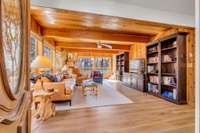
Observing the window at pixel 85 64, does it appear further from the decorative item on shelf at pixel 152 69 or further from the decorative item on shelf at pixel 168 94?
the decorative item on shelf at pixel 168 94

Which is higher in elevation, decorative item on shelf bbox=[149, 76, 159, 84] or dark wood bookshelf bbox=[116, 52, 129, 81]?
dark wood bookshelf bbox=[116, 52, 129, 81]

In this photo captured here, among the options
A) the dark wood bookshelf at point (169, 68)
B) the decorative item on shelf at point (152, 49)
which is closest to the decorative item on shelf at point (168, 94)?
the dark wood bookshelf at point (169, 68)

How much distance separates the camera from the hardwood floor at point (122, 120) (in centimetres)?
266

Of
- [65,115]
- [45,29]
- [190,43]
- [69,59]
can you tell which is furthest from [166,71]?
[69,59]

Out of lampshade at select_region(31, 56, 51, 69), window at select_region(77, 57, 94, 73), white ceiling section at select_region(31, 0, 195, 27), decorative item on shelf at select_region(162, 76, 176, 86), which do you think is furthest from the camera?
window at select_region(77, 57, 94, 73)

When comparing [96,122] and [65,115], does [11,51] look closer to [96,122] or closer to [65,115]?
[96,122]

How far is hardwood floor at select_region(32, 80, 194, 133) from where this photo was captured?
266 centimetres

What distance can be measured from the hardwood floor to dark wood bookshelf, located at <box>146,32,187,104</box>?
0.72m

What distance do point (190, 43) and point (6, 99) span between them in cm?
491

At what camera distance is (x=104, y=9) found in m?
2.98

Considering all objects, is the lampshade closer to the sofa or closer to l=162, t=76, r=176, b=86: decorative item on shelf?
the sofa

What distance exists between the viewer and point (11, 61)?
1013 mm

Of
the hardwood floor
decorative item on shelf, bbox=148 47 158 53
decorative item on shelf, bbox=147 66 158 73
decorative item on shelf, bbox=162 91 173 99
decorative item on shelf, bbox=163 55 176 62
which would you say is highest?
decorative item on shelf, bbox=148 47 158 53

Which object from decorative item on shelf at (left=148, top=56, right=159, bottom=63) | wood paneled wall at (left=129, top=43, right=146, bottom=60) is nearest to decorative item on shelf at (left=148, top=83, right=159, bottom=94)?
decorative item on shelf at (left=148, top=56, right=159, bottom=63)
